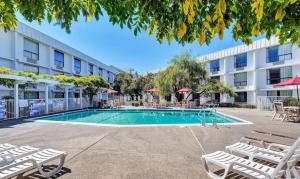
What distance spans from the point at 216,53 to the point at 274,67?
9.41 meters

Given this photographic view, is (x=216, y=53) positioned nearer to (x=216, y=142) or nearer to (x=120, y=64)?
(x=216, y=142)

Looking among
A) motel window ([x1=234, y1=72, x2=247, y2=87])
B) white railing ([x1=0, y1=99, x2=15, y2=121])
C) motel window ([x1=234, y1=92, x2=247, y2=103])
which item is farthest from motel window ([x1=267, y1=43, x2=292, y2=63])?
white railing ([x1=0, y1=99, x2=15, y2=121])

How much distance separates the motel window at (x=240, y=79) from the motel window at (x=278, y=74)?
127 inches

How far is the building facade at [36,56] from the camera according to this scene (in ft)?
59.5

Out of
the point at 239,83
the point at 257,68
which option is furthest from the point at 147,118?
the point at 239,83

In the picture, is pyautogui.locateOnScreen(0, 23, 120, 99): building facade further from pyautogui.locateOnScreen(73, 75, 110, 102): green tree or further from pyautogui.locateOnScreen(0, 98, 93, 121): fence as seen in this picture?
pyautogui.locateOnScreen(0, 98, 93, 121): fence

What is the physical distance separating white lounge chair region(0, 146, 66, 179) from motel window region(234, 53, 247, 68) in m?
28.3

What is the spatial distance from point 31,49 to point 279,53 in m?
29.9

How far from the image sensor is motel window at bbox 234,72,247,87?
26938 millimetres

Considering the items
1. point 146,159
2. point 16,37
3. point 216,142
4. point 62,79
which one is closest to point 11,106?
point 62,79

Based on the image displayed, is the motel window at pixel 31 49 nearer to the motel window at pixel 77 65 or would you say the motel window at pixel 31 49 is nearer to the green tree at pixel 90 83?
the green tree at pixel 90 83

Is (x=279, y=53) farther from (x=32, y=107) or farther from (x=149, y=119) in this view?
(x=32, y=107)

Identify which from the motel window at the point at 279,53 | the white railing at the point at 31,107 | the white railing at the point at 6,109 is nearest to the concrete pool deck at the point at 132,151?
the white railing at the point at 6,109

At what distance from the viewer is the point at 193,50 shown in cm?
2370
